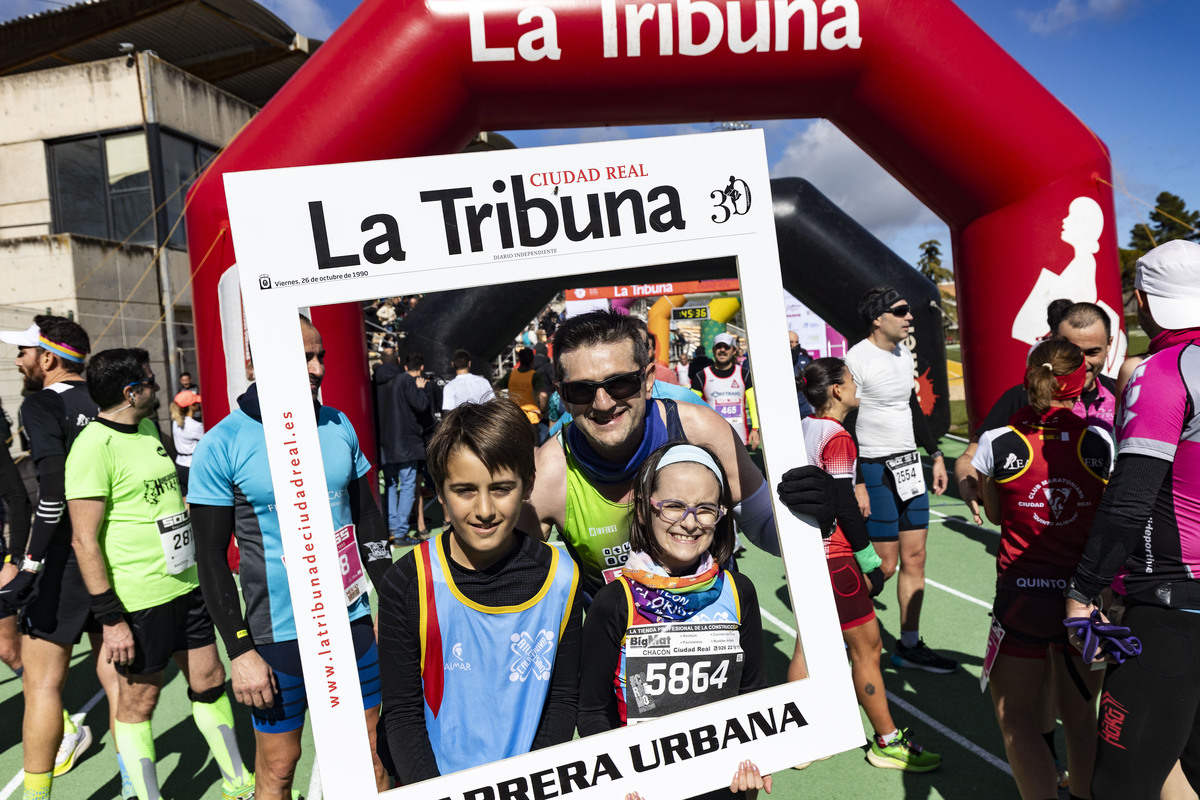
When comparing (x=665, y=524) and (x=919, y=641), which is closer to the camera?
(x=665, y=524)

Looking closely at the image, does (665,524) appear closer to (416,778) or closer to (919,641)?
(416,778)

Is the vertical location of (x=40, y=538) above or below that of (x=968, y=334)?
below

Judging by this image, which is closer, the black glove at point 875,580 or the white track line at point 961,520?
the black glove at point 875,580

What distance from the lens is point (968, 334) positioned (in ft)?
17.5

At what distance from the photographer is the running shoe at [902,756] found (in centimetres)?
294

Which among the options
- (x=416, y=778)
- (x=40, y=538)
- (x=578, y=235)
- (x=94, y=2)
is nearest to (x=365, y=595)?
(x=416, y=778)

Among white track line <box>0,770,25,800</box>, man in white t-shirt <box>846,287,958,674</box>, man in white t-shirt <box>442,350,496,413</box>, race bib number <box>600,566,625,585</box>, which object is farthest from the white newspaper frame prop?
man in white t-shirt <box>442,350,496,413</box>

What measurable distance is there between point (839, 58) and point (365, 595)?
4.32m

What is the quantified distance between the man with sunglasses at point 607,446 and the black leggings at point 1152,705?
38.1 inches

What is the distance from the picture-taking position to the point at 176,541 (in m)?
2.73

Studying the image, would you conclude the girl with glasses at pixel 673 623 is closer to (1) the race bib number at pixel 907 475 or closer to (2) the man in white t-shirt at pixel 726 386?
(1) the race bib number at pixel 907 475

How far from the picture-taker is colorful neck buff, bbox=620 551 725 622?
4.97 feet

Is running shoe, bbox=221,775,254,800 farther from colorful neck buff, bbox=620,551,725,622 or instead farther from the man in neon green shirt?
colorful neck buff, bbox=620,551,725,622

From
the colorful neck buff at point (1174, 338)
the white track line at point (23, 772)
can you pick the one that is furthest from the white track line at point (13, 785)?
the colorful neck buff at point (1174, 338)
